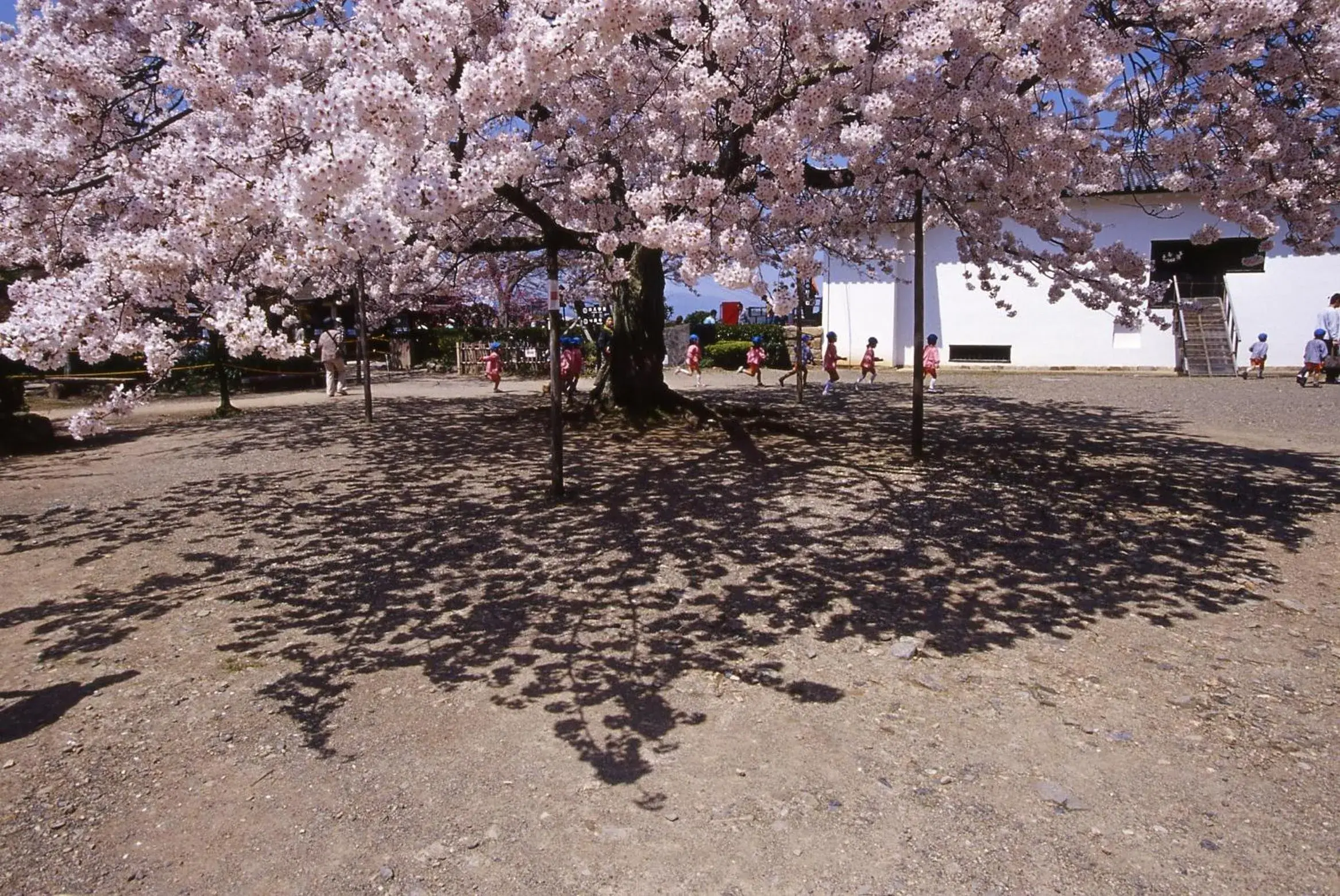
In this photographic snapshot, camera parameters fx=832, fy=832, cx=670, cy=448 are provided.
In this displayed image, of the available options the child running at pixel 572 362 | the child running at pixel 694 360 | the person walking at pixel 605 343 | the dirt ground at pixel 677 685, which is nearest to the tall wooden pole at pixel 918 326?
the dirt ground at pixel 677 685

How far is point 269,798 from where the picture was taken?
354cm

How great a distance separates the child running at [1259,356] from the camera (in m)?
21.9

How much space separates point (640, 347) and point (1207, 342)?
19.0m

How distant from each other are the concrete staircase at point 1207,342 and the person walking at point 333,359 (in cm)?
2307

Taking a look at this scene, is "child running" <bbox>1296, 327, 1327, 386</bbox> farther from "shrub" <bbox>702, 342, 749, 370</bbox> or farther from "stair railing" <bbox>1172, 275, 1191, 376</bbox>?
"shrub" <bbox>702, 342, 749, 370</bbox>

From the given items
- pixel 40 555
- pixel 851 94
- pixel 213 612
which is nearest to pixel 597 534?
pixel 213 612

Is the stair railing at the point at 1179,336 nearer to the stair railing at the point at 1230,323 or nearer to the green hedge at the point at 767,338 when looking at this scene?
the stair railing at the point at 1230,323

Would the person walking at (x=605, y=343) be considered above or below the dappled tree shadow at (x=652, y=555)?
above

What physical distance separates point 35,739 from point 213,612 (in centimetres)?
164

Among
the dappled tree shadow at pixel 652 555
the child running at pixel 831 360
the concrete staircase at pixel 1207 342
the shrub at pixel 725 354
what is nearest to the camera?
the dappled tree shadow at pixel 652 555

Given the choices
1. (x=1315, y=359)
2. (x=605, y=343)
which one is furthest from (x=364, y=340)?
(x=1315, y=359)

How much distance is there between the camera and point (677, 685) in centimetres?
454

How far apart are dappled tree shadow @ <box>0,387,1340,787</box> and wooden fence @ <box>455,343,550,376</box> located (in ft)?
56.2

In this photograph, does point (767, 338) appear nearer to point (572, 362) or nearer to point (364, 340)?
point (572, 362)
